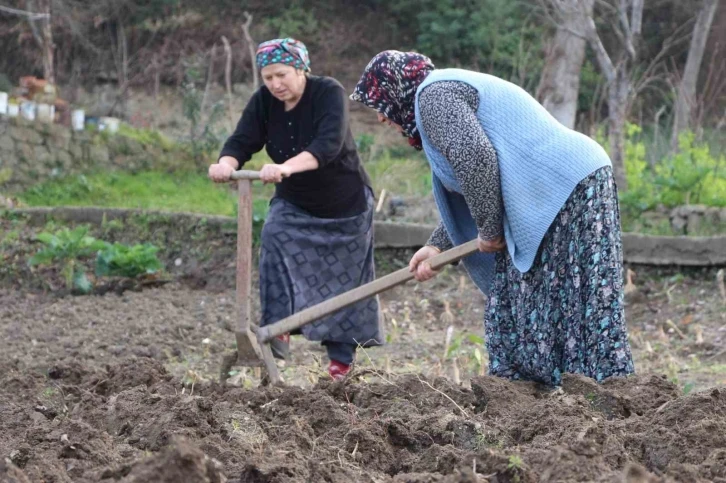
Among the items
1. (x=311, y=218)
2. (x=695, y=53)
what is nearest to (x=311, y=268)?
(x=311, y=218)

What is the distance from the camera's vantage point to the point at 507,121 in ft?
11.8

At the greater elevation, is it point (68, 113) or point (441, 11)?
point (441, 11)

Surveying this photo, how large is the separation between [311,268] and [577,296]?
5.66 feet

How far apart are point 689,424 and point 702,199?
503 centimetres

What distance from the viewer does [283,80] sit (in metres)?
4.75

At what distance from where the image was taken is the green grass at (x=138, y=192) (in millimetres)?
10141

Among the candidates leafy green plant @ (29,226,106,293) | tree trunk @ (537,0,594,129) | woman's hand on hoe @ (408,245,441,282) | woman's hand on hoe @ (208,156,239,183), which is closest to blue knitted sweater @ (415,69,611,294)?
woman's hand on hoe @ (408,245,441,282)

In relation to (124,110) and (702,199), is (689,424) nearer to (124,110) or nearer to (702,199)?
(702,199)

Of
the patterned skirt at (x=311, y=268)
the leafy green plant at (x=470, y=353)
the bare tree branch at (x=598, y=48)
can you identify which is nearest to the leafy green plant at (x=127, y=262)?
the leafy green plant at (x=470, y=353)

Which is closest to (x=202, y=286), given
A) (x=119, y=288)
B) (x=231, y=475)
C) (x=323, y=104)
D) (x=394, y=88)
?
(x=119, y=288)

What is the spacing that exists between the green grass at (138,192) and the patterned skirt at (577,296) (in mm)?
6261

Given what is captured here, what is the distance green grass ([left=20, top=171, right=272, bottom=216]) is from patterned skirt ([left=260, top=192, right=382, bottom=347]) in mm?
4742

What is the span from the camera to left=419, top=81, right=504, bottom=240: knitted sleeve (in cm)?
349

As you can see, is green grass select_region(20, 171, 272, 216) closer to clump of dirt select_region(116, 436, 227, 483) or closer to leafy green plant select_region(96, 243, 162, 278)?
leafy green plant select_region(96, 243, 162, 278)
